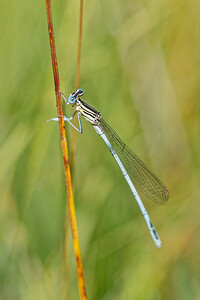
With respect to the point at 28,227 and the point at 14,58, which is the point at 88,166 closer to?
the point at 28,227

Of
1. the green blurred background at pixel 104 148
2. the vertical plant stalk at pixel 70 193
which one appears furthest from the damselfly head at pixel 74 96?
the vertical plant stalk at pixel 70 193

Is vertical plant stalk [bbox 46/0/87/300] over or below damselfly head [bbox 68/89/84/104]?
below

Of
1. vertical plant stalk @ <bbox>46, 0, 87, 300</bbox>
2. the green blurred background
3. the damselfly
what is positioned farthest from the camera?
the damselfly

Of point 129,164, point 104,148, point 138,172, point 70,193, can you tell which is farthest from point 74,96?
point 70,193

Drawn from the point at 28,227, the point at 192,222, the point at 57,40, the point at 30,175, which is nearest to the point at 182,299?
the point at 192,222

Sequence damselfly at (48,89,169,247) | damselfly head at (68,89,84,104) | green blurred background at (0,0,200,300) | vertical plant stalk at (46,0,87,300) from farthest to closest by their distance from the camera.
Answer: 1. damselfly at (48,89,169,247)
2. damselfly head at (68,89,84,104)
3. green blurred background at (0,0,200,300)
4. vertical plant stalk at (46,0,87,300)

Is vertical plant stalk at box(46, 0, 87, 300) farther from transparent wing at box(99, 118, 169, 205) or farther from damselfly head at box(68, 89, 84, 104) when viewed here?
transparent wing at box(99, 118, 169, 205)

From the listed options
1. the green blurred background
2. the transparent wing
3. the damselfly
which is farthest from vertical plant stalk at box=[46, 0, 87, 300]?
the transparent wing
